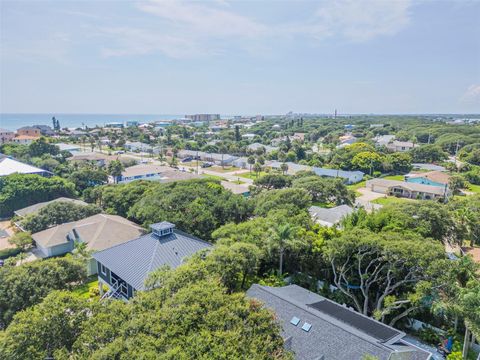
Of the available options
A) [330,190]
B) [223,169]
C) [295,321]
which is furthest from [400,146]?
[295,321]

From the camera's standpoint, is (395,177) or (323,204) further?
(395,177)

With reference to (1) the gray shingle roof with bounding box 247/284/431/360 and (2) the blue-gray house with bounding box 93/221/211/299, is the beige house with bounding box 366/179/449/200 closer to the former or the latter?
(1) the gray shingle roof with bounding box 247/284/431/360

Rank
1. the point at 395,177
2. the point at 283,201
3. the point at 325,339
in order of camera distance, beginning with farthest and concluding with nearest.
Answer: the point at 395,177 < the point at 283,201 < the point at 325,339

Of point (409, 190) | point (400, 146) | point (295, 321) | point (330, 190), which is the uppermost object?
point (400, 146)

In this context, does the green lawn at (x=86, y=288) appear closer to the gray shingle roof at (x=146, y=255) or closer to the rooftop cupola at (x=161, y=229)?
the gray shingle roof at (x=146, y=255)

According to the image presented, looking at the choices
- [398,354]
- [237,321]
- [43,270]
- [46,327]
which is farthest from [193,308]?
[43,270]

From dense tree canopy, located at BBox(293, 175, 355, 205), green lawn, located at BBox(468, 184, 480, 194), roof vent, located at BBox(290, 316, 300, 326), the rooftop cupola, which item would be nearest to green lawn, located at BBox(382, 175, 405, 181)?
green lawn, located at BBox(468, 184, 480, 194)

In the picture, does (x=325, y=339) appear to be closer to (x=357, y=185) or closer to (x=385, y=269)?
(x=385, y=269)

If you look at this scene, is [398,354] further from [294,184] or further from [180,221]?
[294,184]
